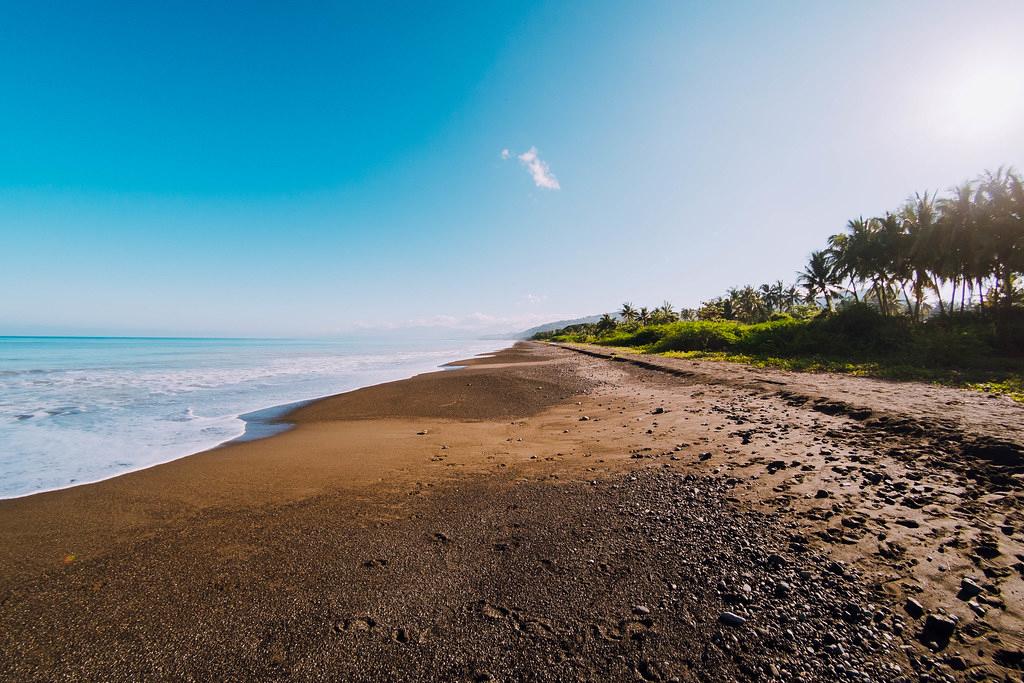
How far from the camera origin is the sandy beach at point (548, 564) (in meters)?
2.54

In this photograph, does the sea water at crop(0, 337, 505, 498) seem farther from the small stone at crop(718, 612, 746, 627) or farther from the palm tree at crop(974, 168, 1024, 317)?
the palm tree at crop(974, 168, 1024, 317)

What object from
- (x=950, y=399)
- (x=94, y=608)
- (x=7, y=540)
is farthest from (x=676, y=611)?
(x=950, y=399)

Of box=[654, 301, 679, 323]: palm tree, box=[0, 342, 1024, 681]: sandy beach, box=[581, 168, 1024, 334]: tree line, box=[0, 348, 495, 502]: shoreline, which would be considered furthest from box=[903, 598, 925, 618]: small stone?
box=[654, 301, 679, 323]: palm tree

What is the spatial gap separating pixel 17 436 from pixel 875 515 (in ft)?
52.2

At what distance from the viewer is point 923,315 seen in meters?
38.7

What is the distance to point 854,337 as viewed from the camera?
25516mm

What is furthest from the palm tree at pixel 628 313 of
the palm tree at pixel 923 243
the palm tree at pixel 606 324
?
the palm tree at pixel 923 243

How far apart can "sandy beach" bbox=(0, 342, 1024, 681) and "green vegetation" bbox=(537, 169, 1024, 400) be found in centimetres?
1008

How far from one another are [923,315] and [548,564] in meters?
54.2

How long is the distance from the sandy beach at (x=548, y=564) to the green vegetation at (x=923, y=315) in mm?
10080

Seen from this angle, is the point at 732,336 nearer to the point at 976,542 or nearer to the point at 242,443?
the point at 976,542

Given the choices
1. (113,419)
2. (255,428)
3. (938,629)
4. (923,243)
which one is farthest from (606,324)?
(938,629)

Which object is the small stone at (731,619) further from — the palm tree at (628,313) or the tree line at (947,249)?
the palm tree at (628,313)

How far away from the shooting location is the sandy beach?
2.54 metres
